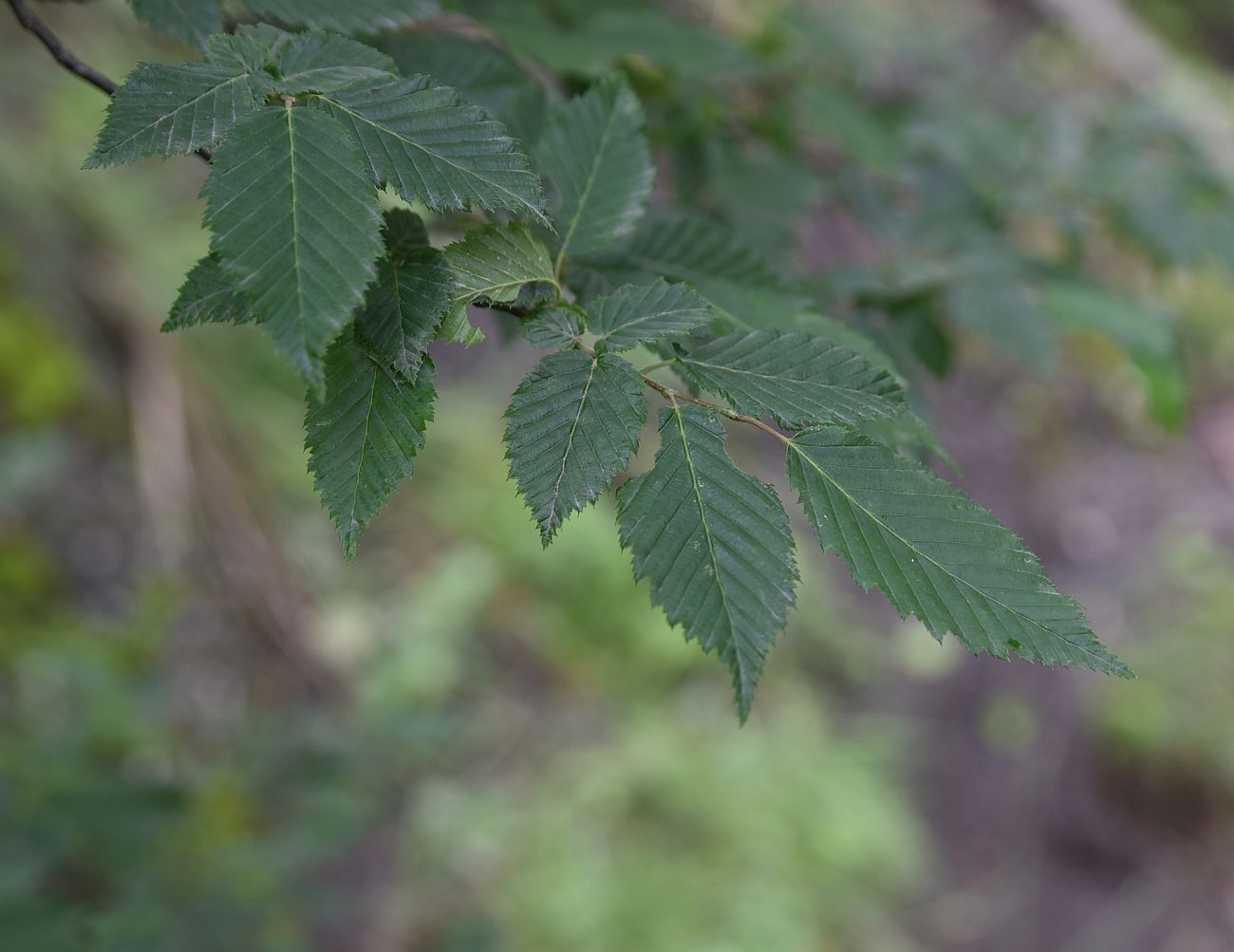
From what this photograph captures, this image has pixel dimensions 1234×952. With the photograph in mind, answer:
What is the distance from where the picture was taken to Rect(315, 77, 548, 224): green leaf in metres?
0.44

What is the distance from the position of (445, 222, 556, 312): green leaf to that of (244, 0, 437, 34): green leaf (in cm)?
18

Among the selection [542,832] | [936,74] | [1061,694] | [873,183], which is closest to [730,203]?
[873,183]

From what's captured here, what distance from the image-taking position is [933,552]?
47 centimetres

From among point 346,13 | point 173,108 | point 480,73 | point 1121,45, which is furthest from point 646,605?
point 1121,45

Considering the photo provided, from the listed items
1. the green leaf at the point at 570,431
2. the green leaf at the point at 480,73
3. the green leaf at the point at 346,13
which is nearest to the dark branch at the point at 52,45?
the green leaf at the point at 346,13

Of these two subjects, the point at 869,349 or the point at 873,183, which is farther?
the point at 873,183

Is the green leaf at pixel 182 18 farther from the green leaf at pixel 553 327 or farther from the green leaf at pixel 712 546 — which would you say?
the green leaf at pixel 712 546

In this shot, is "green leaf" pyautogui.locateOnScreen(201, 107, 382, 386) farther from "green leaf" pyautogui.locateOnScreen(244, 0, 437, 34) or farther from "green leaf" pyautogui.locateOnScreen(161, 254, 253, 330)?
"green leaf" pyautogui.locateOnScreen(244, 0, 437, 34)

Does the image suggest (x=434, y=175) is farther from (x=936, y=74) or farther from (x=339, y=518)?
(x=936, y=74)

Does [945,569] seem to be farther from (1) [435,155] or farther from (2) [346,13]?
(2) [346,13]

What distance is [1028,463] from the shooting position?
395cm

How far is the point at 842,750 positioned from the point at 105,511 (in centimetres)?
227

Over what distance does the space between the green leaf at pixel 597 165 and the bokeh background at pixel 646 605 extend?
88 mm

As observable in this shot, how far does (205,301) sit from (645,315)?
23 centimetres
